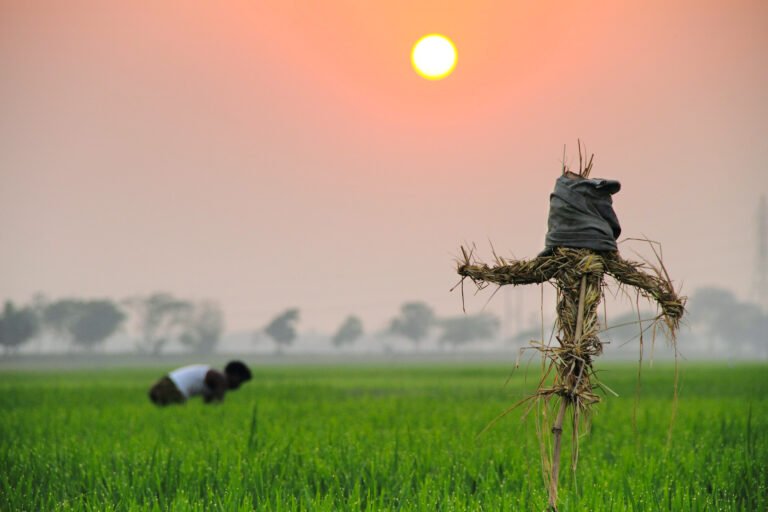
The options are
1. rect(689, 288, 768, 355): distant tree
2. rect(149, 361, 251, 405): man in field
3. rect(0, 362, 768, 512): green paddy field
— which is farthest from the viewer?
rect(689, 288, 768, 355): distant tree

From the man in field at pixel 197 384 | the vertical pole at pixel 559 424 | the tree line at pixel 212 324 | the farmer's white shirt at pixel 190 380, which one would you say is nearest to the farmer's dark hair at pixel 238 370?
the man in field at pixel 197 384

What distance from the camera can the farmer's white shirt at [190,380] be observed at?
11906 mm

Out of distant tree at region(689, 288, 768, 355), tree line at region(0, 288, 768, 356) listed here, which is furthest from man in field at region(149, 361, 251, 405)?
distant tree at region(689, 288, 768, 355)

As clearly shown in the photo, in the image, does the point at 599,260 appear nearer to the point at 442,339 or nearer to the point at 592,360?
the point at 592,360

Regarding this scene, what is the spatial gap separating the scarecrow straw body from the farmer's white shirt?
9.40m

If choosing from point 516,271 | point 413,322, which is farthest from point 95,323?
point 516,271

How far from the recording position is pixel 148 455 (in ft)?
18.8

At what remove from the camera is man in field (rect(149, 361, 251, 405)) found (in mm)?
11812

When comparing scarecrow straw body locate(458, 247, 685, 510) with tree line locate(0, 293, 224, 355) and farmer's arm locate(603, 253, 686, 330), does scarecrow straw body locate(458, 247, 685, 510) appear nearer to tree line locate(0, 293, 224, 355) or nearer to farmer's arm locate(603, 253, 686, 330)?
farmer's arm locate(603, 253, 686, 330)

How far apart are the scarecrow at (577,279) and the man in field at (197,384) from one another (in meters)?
9.07

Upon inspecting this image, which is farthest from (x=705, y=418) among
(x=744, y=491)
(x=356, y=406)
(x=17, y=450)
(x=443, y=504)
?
(x=17, y=450)

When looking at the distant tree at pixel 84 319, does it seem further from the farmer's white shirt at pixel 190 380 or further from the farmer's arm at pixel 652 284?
the farmer's arm at pixel 652 284

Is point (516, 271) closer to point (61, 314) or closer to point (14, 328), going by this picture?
point (14, 328)

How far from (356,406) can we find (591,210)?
850cm
